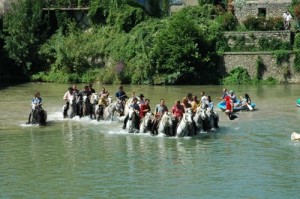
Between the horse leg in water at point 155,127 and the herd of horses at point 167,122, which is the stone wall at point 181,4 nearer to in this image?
the herd of horses at point 167,122

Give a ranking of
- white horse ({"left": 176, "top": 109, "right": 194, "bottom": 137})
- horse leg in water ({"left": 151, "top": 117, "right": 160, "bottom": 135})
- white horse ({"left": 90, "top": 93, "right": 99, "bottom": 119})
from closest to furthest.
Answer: white horse ({"left": 176, "top": 109, "right": 194, "bottom": 137}), horse leg in water ({"left": 151, "top": 117, "right": 160, "bottom": 135}), white horse ({"left": 90, "top": 93, "right": 99, "bottom": 119})

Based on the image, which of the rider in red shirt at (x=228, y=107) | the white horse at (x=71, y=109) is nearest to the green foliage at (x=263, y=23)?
the rider in red shirt at (x=228, y=107)

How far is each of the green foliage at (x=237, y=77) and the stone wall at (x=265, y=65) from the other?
0.23 metres

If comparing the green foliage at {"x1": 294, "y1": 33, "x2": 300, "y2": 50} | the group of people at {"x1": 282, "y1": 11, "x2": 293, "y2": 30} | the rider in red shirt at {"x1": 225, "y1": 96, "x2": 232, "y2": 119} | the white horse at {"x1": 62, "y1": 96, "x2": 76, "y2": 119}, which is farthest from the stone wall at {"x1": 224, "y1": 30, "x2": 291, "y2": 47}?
the white horse at {"x1": 62, "y1": 96, "x2": 76, "y2": 119}

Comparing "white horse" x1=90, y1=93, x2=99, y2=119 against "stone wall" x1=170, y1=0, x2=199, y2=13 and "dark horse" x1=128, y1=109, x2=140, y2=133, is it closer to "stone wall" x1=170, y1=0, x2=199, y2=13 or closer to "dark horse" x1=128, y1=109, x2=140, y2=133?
"dark horse" x1=128, y1=109, x2=140, y2=133

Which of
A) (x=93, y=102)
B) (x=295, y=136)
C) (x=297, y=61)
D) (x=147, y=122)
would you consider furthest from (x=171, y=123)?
(x=297, y=61)

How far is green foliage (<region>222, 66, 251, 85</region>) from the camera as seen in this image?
162 feet

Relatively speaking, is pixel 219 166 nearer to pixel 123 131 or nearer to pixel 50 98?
pixel 123 131

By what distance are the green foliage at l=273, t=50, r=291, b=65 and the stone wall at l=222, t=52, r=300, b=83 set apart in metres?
0.15

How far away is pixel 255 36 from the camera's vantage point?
51.2 m

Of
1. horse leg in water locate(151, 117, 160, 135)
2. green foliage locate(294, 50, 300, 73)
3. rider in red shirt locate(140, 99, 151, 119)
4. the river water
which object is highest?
green foliage locate(294, 50, 300, 73)

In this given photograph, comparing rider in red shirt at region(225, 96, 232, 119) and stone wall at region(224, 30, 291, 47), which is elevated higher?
stone wall at region(224, 30, 291, 47)

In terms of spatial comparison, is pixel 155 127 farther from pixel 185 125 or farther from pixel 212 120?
pixel 212 120

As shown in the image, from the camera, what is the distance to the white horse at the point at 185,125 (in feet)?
99.3
